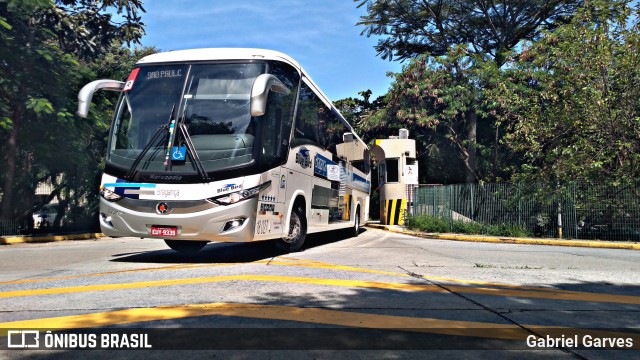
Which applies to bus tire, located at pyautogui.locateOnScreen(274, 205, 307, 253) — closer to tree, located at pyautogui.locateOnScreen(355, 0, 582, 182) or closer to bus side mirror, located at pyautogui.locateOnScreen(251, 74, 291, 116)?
bus side mirror, located at pyautogui.locateOnScreen(251, 74, 291, 116)

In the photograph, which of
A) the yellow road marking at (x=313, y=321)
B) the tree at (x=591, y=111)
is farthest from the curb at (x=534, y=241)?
the yellow road marking at (x=313, y=321)

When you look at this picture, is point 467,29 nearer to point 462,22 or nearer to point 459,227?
point 462,22

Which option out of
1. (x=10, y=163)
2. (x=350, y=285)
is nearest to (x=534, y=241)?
(x=350, y=285)

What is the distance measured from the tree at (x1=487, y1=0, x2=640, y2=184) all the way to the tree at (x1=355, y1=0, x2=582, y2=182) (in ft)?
20.7

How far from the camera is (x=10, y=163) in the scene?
1608 centimetres

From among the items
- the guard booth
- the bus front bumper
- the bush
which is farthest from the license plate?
the guard booth

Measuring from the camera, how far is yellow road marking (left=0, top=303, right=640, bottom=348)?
364 cm

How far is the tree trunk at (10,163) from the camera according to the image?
1524 cm

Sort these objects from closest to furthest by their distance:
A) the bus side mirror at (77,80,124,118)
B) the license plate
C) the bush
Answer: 1. the license plate
2. the bus side mirror at (77,80,124,118)
3. the bush

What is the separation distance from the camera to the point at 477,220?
58.8 feet

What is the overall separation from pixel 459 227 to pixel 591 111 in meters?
6.24

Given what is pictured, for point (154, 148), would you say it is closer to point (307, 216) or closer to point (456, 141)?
point (307, 216)

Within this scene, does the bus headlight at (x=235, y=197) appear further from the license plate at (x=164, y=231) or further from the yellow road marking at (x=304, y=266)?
the yellow road marking at (x=304, y=266)

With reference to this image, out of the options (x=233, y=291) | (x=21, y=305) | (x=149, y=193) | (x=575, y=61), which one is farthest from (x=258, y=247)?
(x=575, y=61)
